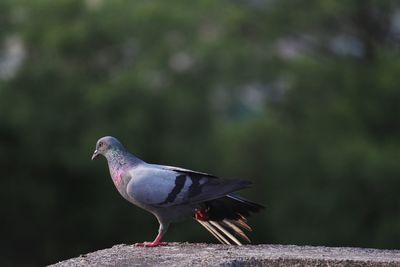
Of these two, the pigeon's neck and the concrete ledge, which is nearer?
the concrete ledge

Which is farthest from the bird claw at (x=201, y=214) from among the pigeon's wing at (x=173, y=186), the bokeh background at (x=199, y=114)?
the bokeh background at (x=199, y=114)

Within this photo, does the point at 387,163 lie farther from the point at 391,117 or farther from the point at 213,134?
the point at 213,134

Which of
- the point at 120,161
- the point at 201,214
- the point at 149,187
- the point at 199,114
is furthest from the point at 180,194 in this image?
the point at 199,114

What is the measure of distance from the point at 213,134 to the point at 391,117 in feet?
11.0

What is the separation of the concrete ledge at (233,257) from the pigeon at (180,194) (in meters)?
0.20

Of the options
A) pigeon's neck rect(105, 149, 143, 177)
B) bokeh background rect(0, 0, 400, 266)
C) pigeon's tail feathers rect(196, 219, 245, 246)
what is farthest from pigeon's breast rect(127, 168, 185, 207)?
bokeh background rect(0, 0, 400, 266)

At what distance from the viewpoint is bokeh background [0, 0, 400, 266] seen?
1986 cm

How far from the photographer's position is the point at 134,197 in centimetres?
627

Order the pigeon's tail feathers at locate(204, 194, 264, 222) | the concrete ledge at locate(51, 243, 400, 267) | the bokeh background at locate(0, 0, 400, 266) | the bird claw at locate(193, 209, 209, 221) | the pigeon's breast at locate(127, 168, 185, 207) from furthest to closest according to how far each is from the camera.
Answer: the bokeh background at locate(0, 0, 400, 266)
the bird claw at locate(193, 209, 209, 221)
the pigeon's tail feathers at locate(204, 194, 264, 222)
the pigeon's breast at locate(127, 168, 185, 207)
the concrete ledge at locate(51, 243, 400, 267)

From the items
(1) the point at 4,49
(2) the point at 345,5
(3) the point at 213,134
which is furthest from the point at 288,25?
(1) the point at 4,49

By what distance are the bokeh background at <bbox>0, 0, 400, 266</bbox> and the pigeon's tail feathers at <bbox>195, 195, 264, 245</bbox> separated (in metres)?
12.7

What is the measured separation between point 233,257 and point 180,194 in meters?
0.62

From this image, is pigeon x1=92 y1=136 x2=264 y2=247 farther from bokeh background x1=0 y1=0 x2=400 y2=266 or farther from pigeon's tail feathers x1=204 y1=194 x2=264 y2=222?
bokeh background x1=0 y1=0 x2=400 y2=266

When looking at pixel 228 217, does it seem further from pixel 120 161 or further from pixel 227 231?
pixel 120 161
